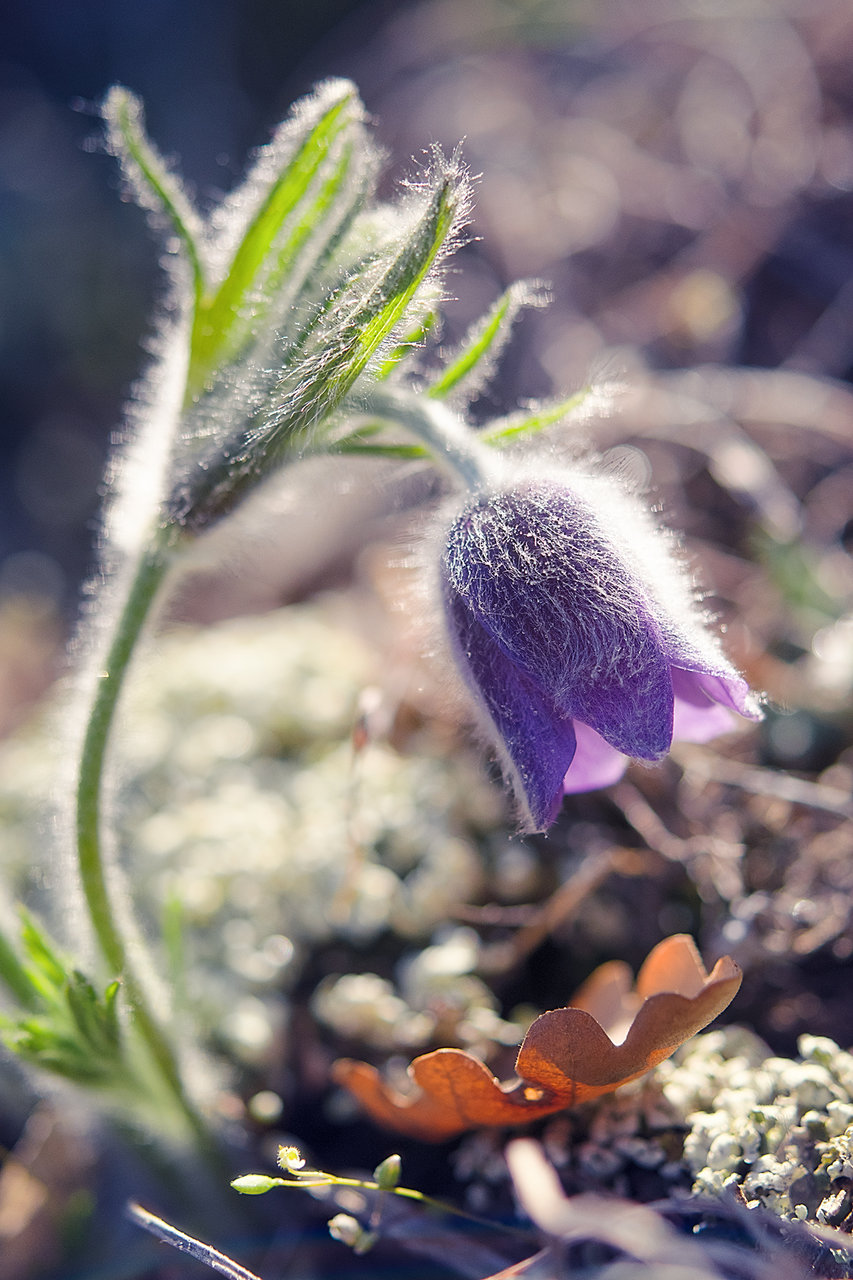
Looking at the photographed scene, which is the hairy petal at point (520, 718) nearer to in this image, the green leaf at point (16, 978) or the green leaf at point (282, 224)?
the green leaf at point (282, 224)

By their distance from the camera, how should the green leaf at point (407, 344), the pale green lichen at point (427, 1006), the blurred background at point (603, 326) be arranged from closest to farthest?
1. the green leaf at point (407, 344)
2. the pale green lichen at point (427, 1006)
3. the blurred background at point (603, 326)

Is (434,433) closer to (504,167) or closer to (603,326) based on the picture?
(603,326)

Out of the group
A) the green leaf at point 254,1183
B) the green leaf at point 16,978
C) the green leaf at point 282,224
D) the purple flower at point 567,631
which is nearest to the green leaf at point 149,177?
the green leaf at point 282,224

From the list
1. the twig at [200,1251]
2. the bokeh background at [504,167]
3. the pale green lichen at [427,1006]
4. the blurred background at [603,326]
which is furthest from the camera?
the bokeh background at [504,167]

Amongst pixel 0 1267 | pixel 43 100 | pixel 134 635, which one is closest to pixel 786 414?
pixel 134 635

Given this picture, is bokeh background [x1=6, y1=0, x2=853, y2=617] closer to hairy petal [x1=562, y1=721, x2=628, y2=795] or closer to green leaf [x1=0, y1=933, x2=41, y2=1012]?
hairy petal [x1=562, y1=721, x2=628, y2=795]

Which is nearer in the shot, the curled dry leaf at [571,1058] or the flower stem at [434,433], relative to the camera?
the curled dry leaf at [571,1058]

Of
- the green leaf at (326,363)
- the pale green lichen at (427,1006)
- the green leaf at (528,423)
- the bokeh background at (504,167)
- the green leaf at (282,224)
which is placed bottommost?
the pale green lichen at (427,1006)

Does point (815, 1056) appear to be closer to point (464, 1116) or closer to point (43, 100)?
point (464, 1116)
